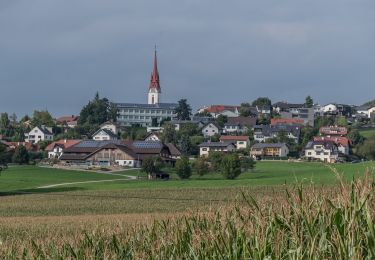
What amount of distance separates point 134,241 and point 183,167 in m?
92.5

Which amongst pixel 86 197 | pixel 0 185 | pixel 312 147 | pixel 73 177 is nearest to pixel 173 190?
pixel 86 197

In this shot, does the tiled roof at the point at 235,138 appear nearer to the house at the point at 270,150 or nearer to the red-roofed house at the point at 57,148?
the house at the point at 270,150

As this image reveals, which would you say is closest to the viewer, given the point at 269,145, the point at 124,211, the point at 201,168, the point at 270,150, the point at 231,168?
the point at 124,211

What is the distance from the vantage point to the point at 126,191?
8494 cm

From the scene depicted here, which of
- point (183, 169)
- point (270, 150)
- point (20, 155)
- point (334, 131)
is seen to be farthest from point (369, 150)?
point (20, 155)

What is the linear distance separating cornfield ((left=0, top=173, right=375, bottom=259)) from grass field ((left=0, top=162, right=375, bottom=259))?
0.05m

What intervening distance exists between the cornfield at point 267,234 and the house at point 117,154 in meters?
127

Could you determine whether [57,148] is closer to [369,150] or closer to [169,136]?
[169,136]

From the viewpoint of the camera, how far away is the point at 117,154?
157 metres

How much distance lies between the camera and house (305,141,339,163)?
163 m

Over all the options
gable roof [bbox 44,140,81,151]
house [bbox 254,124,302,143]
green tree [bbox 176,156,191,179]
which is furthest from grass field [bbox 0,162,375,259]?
house [bbox 254,124,302,143]

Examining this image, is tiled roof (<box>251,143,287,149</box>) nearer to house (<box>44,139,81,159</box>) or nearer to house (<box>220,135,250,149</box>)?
house (<box>220,135,250,149</box>)

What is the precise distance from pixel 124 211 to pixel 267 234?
140 feet

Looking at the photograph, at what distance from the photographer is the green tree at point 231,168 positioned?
11319 cm
